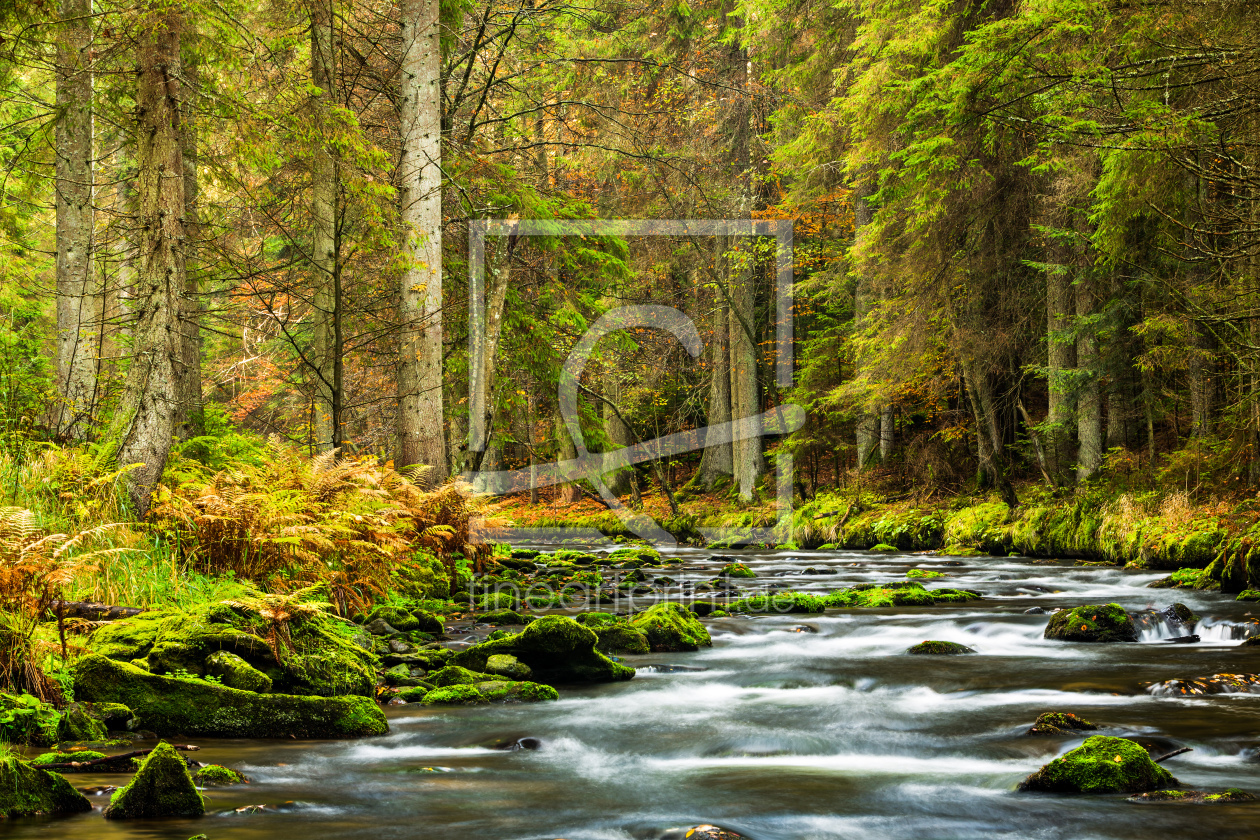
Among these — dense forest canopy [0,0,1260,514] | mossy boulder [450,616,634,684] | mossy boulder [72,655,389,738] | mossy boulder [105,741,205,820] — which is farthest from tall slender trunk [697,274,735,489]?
mossy boulder [105,741,205,820]

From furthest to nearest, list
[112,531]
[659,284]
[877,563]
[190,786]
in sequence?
[659,284] → [877,563] → [112,531] → [190,786]

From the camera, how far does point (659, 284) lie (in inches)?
1098

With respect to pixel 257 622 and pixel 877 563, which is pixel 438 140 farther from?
pixel 877 563

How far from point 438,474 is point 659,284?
16.8m

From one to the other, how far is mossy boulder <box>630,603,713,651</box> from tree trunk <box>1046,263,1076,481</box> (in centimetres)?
878

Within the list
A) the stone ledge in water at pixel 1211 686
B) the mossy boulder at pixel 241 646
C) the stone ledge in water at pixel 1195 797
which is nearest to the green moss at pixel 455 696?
the mossy boulder at pixel 241 646

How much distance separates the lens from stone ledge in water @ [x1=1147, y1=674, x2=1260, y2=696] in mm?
6281

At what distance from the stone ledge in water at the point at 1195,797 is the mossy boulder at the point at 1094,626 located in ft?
14.5

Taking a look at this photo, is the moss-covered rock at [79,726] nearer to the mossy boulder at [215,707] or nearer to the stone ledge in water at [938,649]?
the mossy boulder at [215,707]

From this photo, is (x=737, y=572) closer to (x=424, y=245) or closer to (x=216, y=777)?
(x=424, y=245)

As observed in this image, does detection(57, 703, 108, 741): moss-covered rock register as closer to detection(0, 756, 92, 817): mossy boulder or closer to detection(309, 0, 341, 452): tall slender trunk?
detection(0, 756, 92, 817): mossy boulder

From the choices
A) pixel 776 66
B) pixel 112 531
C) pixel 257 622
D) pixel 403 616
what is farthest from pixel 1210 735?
pixel 776 66

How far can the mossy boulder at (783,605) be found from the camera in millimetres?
10786

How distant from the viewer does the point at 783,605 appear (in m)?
11.1
